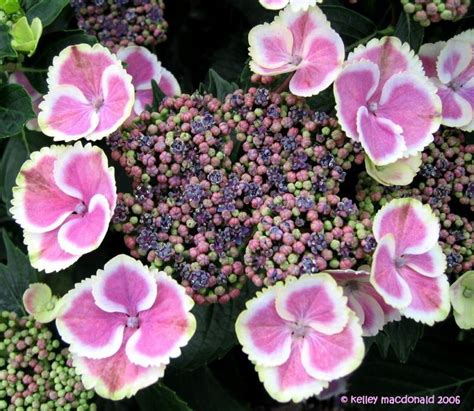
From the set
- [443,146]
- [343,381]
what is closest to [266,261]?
[443,146]

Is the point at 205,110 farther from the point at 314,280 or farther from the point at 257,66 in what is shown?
the point at 314,280

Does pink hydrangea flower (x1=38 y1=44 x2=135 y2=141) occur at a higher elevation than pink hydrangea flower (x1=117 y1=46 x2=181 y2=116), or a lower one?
higher

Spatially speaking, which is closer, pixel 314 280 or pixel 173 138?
pixel 314 280

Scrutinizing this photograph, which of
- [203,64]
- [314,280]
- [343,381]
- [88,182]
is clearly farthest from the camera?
[203,64]

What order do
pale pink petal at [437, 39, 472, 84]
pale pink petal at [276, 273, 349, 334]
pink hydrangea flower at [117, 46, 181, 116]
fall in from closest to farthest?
1. pale pink petal at [276, 273, 349, 334]
2. pale pink petal at [437, 39, 472, 84]
3. pink hydrangea flower at [117, 46, 181, 116]

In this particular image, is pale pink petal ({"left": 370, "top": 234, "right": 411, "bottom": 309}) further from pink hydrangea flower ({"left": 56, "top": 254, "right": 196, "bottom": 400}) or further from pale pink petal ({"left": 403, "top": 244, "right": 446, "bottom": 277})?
pink hydrangea flower ({"left": 56, "top": 254, "right": 196, "bottom": 400})

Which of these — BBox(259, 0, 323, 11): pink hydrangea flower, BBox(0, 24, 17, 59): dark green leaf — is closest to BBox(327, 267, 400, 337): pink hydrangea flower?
BBox(259, 0, 323, 11): pink hydrangea flower

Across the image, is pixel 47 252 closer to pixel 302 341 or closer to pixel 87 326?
pixel 87 326
